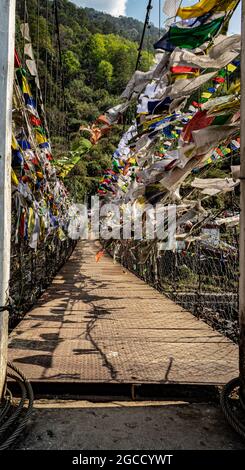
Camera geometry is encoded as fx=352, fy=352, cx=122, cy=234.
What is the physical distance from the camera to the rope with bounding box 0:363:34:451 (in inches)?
53.0

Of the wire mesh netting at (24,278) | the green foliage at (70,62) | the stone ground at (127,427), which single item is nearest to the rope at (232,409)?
the stone ground at (127,427)

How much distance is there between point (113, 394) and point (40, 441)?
0.55 m

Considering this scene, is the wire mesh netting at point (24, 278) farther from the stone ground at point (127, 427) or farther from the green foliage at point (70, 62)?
the green foliage at point (70, 62)

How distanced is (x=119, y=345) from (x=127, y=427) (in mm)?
1060

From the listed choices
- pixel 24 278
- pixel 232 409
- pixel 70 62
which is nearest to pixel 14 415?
pixel 232 409

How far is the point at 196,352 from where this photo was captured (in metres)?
2.35

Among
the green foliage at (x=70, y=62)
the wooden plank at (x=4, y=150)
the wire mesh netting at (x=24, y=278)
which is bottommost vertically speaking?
the wire mesh netting at (x=24, y=278)

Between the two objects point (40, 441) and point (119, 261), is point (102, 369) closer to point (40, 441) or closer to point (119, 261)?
point (40, 441)

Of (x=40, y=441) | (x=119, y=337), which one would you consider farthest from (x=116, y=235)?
(x=40, y=441)

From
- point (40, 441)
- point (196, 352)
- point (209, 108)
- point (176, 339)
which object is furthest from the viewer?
point (176, 339)

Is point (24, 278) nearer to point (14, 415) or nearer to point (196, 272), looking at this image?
point (14, 415)

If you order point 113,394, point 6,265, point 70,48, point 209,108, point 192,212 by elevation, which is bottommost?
point 113,394

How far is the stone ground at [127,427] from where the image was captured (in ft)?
4.41

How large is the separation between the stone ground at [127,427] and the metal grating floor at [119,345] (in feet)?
0.62
